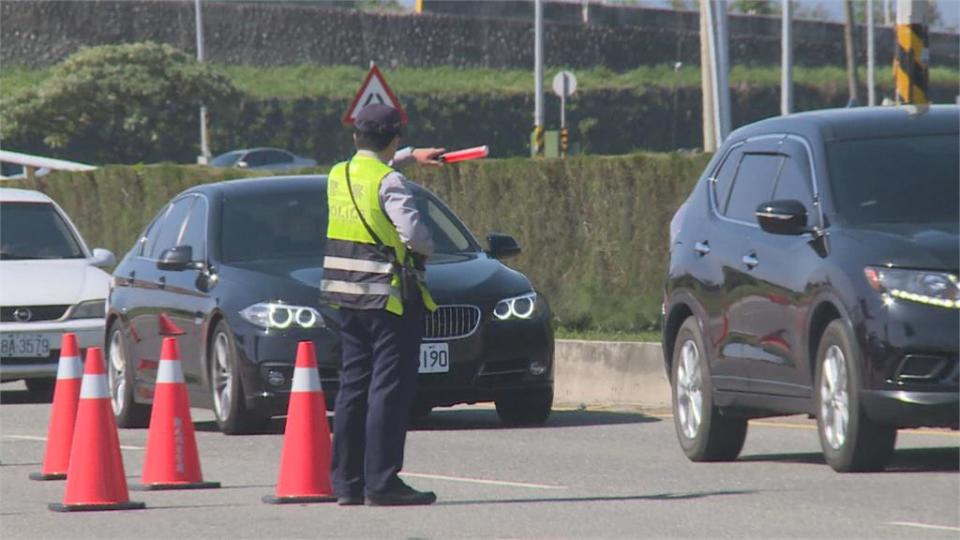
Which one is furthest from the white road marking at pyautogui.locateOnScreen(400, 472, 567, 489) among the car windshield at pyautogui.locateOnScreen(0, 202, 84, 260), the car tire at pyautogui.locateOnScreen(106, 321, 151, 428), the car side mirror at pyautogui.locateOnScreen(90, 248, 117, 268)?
the car windshield at pyautogui.locateOnScreen(0, 202, 84, 260)

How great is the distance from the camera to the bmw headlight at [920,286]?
1059cm

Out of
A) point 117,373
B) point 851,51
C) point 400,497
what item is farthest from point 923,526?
point 851,51

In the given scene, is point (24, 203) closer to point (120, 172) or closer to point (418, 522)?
point (120, 172)

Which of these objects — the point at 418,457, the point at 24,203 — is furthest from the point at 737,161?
the point at 24,203

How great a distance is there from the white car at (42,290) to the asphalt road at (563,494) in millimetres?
3506

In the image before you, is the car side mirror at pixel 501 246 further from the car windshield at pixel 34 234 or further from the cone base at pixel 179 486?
the car windshield at pixel 34 234

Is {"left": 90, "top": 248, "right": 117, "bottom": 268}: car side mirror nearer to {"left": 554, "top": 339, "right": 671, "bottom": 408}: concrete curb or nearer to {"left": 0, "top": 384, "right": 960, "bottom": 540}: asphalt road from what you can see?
{"left": 554, "top": 339, "right": 671, "bottom": 408}: concrete curb

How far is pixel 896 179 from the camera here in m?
A: 11.6

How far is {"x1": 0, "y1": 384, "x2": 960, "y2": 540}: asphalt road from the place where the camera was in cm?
937

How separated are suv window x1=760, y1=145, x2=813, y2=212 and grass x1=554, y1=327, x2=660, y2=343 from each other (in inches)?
262

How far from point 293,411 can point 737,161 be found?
10.9ft

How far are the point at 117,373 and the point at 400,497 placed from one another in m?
6.40

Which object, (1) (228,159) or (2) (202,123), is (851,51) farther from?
(1) (228,159)

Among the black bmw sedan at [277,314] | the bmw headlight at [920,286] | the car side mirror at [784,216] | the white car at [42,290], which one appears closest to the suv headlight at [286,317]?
the black bmw sedan at [277,314]
